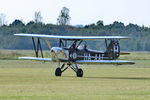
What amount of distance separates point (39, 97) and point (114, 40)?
1709 centimetres

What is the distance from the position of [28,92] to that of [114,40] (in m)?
15.1

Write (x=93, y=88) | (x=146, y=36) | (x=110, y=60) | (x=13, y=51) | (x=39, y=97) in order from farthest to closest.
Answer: (x=146, y=36) → (x=13, y=51) → (x=110, y=60) → (x=93, y=88) → (x=39, y=97)

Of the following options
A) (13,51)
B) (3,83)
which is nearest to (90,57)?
(3,83)

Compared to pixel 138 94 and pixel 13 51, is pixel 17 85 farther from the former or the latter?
pixel 13 51

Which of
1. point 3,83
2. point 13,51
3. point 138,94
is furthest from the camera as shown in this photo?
point 13,51

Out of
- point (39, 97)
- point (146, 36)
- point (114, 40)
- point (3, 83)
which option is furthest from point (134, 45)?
point (39, 97)

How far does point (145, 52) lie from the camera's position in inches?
3342

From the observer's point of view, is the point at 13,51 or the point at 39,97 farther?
the point at 13,51

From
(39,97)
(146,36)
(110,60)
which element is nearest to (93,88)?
(39,97)

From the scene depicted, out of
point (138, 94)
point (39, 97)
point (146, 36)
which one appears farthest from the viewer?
point (146, 36)

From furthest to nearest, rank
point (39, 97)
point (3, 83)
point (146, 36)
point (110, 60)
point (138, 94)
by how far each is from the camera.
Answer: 1. point (146, 36)
2. point (110, 60)
3. point (3, 83)
4. point (138, 94)
5. point (39, 97)

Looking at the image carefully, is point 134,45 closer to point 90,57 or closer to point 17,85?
point 90,57

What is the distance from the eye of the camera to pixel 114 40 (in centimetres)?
3812

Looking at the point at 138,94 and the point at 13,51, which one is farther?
the point at 13,51
